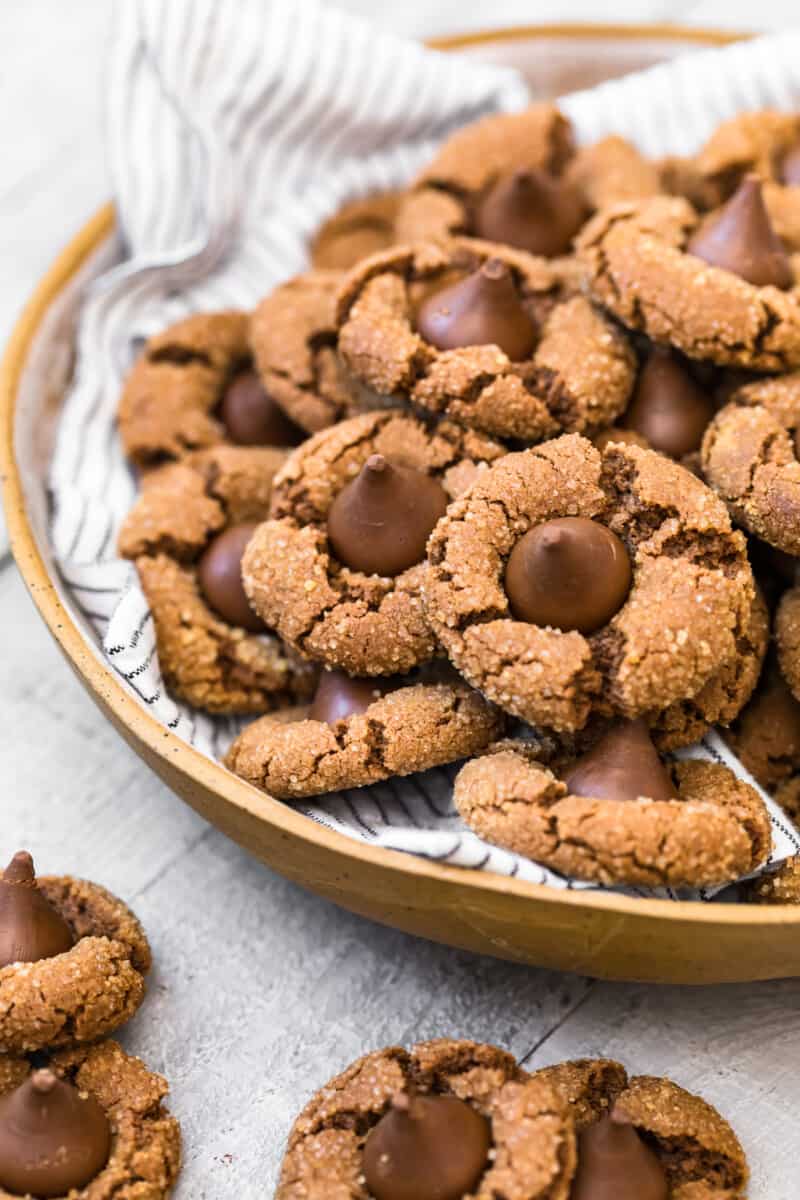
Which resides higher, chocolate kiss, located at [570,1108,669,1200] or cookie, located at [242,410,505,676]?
cookie, located at [242,410,505,676]

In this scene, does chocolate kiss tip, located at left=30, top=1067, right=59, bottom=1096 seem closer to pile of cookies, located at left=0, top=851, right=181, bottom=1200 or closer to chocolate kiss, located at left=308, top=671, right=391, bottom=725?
pile of cookies, located at left=0, top=851, right=181, bottom=1200

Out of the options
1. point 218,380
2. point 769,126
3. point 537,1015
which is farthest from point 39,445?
point 769,126

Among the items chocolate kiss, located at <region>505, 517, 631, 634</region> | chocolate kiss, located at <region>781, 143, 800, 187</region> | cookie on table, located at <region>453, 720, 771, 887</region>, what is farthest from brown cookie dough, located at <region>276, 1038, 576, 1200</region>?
chocolate kiss, located at <region>781, 143, 800, 187</region>

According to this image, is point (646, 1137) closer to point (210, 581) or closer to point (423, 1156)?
point (423, 1156)

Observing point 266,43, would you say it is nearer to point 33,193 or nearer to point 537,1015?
point 33,193

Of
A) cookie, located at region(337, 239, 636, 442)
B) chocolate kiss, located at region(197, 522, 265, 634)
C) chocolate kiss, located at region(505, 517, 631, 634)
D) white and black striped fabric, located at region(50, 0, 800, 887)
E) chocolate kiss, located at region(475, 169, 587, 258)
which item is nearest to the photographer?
chocolate kiss, located at region(505, 517, 631, 634)

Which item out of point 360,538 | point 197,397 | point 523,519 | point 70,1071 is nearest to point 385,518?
point 360,538
